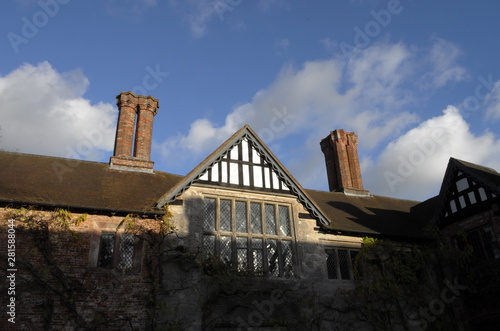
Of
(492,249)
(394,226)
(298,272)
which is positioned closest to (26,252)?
(298,272)

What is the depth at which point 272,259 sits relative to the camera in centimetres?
1263

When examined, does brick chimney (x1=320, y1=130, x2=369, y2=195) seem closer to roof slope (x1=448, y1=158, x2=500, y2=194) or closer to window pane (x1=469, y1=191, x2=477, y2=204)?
roof slope (x1=448, y1=158, x2=500, y2=194)

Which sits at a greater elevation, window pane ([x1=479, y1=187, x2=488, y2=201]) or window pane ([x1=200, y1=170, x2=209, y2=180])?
window pane ([x1=200, y1=170, x2=209, y2=180])

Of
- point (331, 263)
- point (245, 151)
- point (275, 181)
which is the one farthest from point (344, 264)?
point (245, 151)

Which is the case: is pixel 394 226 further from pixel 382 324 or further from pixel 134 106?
pixel 134 106

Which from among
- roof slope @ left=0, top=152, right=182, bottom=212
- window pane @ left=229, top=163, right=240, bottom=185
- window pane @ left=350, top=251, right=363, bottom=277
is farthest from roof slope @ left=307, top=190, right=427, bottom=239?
roof slope @ left=0, top=152, right=182, bottom=212

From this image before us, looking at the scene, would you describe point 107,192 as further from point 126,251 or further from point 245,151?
point 245,151

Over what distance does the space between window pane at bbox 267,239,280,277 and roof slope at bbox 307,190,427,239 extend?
1901mm

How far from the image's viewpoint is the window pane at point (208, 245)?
11.9 metres

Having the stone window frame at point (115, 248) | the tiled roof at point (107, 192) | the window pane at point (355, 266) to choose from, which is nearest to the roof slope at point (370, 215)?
the tiled roof at point (107, 192)

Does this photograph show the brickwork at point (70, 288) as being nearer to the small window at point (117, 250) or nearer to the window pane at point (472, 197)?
the small window at point (117, 250)

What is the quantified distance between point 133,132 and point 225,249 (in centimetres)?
640

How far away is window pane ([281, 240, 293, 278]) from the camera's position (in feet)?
41.2

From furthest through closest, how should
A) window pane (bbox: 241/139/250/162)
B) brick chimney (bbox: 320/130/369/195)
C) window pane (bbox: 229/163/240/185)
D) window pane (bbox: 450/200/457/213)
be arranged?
brick chimney (bbox: 320/130/369/195)
window pane (bbox: 450/200/457/213)
window pane (bbox: 241/139/250/162)
window pane (bbox: 229/163/240/185)
